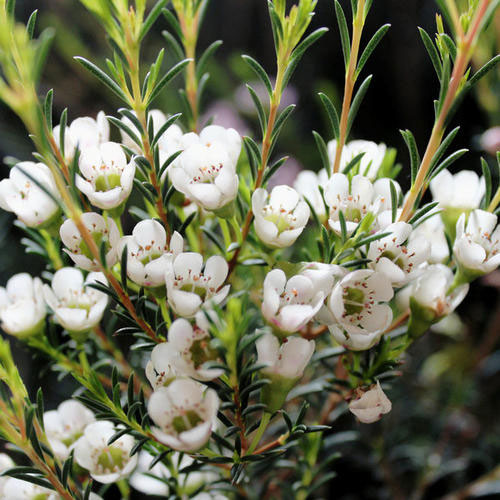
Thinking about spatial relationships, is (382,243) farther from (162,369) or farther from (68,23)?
(68,23)

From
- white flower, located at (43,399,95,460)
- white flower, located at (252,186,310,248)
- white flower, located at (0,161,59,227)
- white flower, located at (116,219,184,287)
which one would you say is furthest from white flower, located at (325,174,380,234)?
white flower, located at (43,399,95,460)

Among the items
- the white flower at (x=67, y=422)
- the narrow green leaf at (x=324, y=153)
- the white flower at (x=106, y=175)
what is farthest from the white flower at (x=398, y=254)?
the white flower at (x=67, y=422)

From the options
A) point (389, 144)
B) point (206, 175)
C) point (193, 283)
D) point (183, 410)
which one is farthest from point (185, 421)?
point (389, 144)

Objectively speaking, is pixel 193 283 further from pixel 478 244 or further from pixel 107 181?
pixel 478 244

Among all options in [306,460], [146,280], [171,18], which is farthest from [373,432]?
[171,18]

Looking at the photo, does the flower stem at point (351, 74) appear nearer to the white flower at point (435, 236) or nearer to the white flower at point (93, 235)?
the white flower at point (435, 236)

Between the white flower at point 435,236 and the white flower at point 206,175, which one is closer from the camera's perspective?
the white flower at point 206,175

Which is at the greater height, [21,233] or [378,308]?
[378,308]
